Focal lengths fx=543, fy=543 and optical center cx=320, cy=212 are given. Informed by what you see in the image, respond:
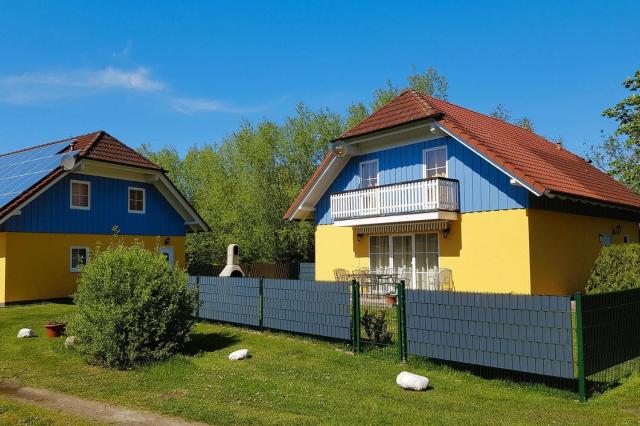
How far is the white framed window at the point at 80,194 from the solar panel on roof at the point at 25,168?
1.13m

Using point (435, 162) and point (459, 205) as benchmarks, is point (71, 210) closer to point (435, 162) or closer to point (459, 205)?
point (435, 162)

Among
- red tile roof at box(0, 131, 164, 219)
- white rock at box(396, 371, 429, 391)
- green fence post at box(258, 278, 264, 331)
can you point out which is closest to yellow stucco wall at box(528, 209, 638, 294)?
green fence post at box(258, 278, 264, 331)

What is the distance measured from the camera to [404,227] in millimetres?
18891

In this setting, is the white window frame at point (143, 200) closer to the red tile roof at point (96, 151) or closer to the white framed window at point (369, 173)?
the red tile roof at point (96, 151)

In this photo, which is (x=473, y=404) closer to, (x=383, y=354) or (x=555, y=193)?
(x=383, y=354)

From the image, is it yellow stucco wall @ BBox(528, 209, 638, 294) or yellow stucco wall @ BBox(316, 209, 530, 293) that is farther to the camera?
yellow stucco wall @ BBox(528, 209, 638, 294)

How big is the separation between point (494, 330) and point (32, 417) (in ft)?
21.9

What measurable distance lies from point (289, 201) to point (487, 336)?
87.7 ft

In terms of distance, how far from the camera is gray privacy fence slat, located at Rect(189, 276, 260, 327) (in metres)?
13.3

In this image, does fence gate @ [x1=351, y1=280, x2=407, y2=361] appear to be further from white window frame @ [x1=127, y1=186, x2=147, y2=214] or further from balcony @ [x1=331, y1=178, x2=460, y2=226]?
white window frame @ [x1=127, y1=186, x2=147, y2=214]

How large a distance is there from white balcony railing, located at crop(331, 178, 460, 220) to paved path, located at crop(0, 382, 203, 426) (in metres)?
11.8

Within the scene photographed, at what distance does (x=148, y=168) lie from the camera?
24484 mm

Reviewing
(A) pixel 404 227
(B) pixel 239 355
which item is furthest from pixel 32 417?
(A) pixel 404 227

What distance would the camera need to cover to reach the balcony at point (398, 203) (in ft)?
56.2
